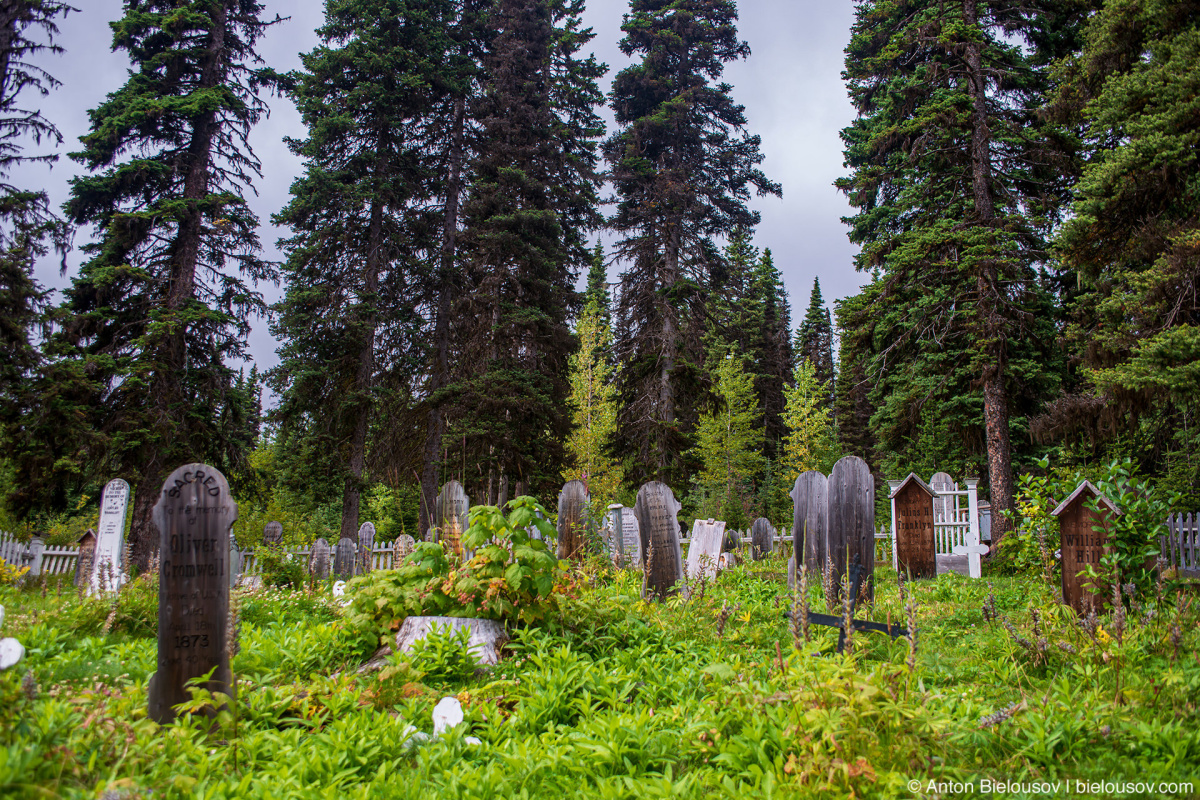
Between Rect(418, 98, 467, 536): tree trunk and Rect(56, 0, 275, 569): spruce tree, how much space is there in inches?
196

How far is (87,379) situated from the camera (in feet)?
43.7

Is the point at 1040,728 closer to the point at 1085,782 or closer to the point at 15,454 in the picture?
the point at 1085,782

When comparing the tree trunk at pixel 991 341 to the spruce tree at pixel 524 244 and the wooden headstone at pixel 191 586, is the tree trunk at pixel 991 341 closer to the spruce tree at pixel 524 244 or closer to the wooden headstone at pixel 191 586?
the spruce tree at pixel 524 244

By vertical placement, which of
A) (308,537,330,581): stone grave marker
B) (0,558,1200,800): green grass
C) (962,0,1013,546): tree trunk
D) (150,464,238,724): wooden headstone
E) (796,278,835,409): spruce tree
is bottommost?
(308,537,330,581): stone grave marker

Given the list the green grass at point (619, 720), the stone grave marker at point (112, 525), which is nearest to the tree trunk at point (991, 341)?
the green grass at point (619, 720)

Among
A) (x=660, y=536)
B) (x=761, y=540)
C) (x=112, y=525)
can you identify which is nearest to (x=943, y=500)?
(x=761, y=540)

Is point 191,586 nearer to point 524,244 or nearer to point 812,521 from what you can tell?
point 812,521

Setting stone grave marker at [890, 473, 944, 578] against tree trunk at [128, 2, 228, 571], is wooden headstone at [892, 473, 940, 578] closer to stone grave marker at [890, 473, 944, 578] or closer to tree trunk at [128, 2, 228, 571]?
stone grave marker at [890, 473, 944, 578]

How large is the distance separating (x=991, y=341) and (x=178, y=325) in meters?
18.1

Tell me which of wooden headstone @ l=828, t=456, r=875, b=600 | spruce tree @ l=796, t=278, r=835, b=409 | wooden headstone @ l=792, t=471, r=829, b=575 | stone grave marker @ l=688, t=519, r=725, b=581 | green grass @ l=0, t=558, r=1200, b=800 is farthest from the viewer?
spruce tree @ l=796, t=278, r=835, b=409

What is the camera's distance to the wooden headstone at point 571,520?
9453mm

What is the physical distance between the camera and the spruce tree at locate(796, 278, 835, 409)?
45.0m

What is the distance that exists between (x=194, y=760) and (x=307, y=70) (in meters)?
21.8

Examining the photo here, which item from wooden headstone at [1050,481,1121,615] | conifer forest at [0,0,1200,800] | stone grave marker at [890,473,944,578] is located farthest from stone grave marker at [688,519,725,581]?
wooden headstone at [1050,481,1121,615]
